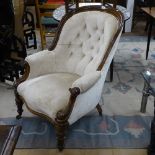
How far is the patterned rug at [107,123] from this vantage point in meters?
1.84

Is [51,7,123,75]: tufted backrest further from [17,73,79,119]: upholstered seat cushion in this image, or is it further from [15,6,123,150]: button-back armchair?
[17,73,79,119]: upholstered seat cushion

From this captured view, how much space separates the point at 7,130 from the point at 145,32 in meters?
3.60

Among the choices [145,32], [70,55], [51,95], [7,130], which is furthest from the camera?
[145,32]

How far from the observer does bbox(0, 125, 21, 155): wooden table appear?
41.6 inches

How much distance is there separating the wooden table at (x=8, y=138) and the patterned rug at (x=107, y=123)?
27.2 inches

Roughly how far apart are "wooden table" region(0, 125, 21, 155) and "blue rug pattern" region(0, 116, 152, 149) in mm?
684

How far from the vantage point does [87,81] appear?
167 cm

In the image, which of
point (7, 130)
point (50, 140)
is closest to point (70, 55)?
point (50, 140)

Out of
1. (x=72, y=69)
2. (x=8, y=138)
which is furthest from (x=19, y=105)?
(x=8, y=138)

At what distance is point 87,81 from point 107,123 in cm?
54

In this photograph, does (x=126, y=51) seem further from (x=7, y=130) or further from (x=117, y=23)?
(x=7, y=130)

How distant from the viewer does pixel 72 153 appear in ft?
5.73

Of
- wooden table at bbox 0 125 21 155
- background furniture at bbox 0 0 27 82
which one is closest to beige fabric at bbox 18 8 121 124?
wooden table at bbox 0 125 21 155

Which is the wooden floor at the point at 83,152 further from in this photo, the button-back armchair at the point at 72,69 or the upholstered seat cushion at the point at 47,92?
the upholstered seat cushion at the point at 47,92
